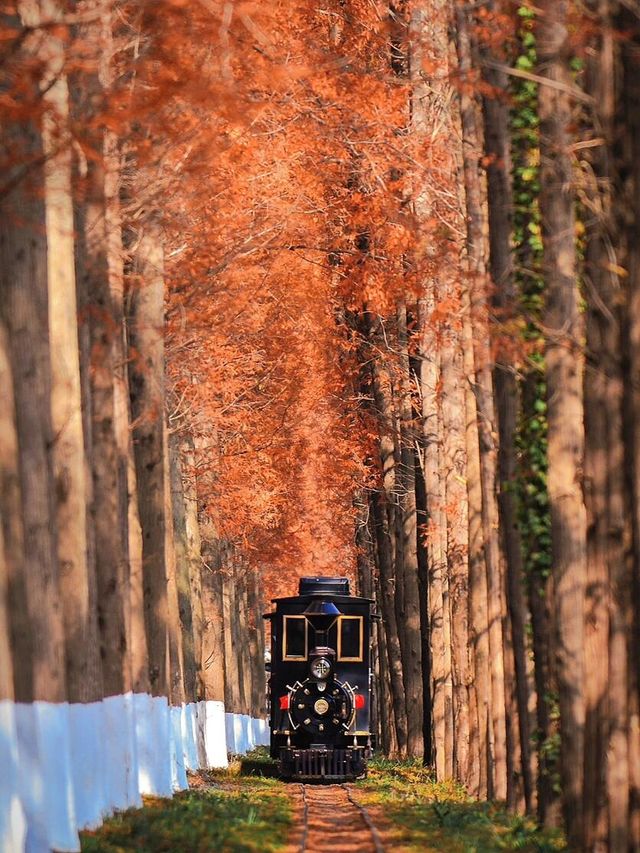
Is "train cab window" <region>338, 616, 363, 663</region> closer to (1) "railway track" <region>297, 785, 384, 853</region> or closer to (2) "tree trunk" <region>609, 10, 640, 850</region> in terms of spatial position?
(1) "railway track" <region>297, 785, 384, 853</region>

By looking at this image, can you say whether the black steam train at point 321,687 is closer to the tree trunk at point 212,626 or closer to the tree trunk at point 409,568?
the tree trunk at point 409,568

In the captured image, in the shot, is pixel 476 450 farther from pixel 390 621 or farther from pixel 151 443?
pixel 390 621

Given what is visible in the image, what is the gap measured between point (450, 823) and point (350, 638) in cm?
1554

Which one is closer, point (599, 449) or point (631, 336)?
point (631, 336)

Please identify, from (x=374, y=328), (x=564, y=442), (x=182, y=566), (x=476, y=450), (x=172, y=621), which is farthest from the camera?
(x=374, y=328)

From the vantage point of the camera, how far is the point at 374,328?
34.7 m

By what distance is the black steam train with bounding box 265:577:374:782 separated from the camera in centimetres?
3228

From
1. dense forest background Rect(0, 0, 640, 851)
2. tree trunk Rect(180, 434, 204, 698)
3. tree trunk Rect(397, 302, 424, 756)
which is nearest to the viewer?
dense forest background Rect(0, 0, 640, 851)

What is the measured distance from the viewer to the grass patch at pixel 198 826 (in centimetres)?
1559

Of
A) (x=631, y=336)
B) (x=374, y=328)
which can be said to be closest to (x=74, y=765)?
(x=631, y=336)

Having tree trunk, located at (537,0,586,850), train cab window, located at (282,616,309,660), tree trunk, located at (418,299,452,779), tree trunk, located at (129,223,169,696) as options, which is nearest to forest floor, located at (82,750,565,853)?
tree trunk, located at (537,0,586,850)

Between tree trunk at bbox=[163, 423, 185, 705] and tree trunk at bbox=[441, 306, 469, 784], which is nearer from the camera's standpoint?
tree trunk at bbox=[163, 423, 185, 705]

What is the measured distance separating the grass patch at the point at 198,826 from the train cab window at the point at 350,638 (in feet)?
29.5

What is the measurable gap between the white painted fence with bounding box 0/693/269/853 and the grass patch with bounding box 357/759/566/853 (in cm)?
304
